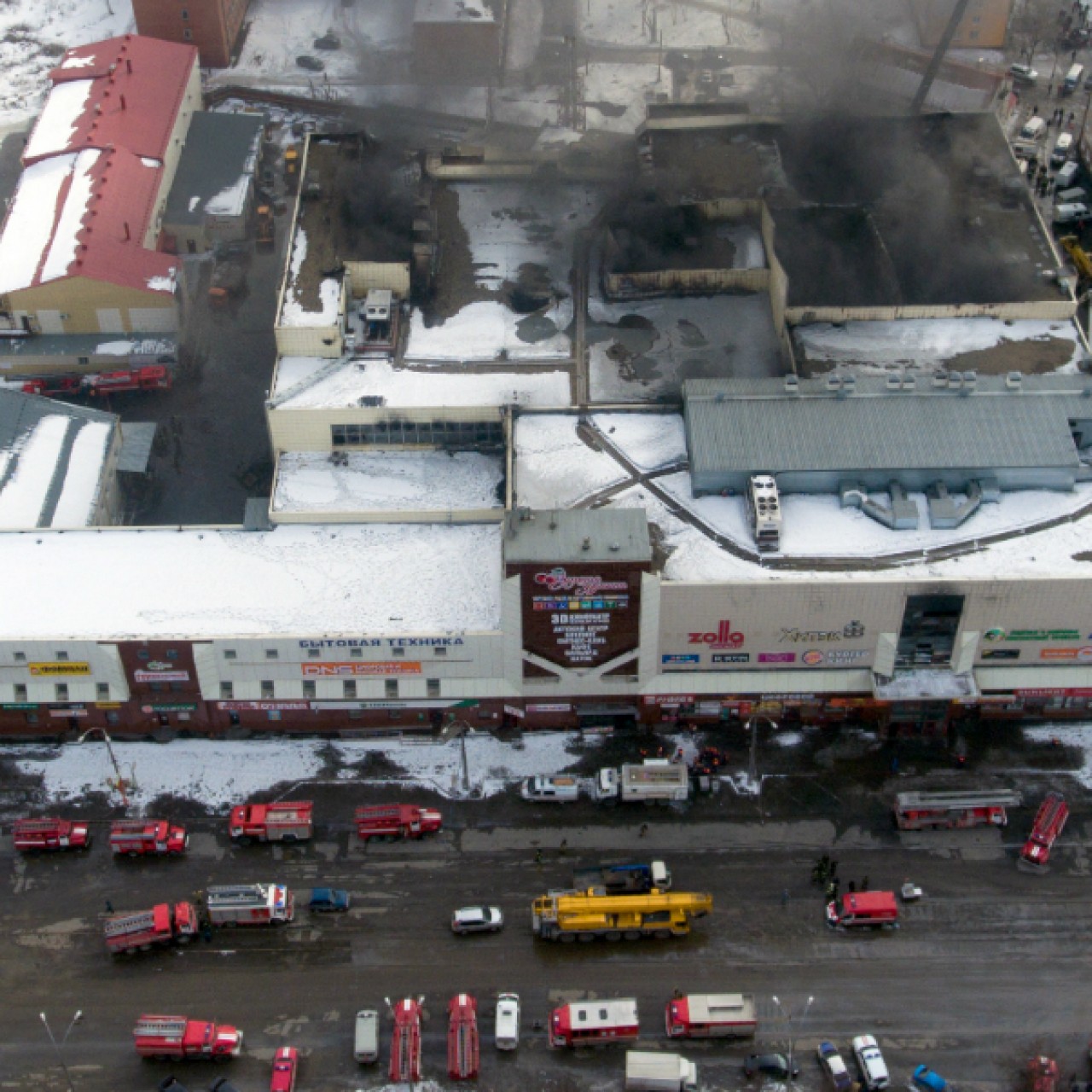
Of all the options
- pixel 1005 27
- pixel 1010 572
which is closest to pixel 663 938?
pixel 1010 572

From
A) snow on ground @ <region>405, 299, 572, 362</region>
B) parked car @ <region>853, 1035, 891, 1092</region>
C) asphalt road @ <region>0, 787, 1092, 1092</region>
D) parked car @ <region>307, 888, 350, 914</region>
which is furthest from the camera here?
snow on ground @ <region>405, 299, 572, 362</region>

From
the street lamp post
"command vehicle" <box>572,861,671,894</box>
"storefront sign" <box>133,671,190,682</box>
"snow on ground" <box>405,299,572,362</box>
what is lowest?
the street lamp post

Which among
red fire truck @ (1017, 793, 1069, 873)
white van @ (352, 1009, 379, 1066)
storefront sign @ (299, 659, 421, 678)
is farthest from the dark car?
storefront sign @ (299, 659, 421, 678)

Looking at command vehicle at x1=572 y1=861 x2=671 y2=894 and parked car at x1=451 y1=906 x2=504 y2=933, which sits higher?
command vehicle at x1=572 y1=861 x2=671 y2=894

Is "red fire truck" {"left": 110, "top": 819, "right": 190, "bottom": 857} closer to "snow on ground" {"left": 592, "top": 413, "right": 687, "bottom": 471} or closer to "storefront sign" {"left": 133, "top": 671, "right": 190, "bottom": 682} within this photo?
"storefront sign" {"left": 133, "top": 671, "right": 190, "bottom": 682}

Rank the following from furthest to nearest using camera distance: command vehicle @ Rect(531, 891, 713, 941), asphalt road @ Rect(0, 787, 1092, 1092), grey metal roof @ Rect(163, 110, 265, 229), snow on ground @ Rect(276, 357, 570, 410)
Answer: grey metal roof @ Rect(163, 110, 265, 229), snow on ground @ Rect(276, 357, 570, 410), command vehicle @ Rect(531, 891, 713, 941), asphalt road @ Rect(0, 787, 1092, 1092)

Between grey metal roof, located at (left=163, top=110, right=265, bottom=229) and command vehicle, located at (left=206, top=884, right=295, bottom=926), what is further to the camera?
grey metal roof, located at (left=163, top=110, right=265, bottom=229)

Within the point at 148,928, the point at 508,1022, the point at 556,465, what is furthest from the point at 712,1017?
the point at 556,465
